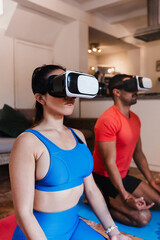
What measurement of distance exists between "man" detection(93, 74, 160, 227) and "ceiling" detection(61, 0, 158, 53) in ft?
9.46

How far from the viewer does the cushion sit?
2877mm

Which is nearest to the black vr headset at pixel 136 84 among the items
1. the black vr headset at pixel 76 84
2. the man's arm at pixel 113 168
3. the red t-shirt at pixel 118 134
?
the red t-shirt at pixel 118 134

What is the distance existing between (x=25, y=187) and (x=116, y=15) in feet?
15.6

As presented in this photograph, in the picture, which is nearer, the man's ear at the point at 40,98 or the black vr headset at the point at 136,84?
the man's ear at the point at 40,98

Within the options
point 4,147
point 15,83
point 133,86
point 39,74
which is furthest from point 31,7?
point 39,74

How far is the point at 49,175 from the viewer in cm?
81

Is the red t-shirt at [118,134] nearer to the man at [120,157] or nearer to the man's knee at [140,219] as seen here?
the man at [120,157]

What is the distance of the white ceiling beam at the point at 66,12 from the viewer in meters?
3.59

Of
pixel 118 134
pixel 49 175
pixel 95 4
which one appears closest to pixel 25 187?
pixel 49 175

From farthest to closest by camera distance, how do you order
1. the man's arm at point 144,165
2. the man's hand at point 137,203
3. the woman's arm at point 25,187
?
the man's arm at point 144,165 → the man's hand at point 137,203 → the woman's arm at point 25,187

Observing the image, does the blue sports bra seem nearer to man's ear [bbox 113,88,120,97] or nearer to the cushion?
man's ear [bbox 113,88,120,97]

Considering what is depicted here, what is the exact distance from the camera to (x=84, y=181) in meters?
1.02

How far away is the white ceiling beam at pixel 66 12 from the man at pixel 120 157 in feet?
8.03

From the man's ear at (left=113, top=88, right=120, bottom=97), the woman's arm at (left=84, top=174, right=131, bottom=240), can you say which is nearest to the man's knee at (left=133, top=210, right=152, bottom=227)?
the woman's arm at (left=84, top=174, right=131, bottom=240)
